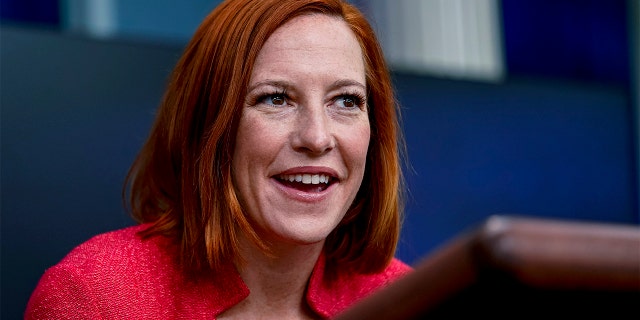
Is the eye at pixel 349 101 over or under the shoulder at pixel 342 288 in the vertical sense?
over

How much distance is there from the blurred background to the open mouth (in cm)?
42

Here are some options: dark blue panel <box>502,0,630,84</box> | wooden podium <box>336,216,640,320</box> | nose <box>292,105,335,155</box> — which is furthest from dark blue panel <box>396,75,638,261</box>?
wooden podium <box>336,216,640,320</box>

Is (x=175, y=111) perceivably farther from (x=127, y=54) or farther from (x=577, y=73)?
(x=577, y=73)

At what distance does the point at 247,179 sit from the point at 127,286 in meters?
0.25

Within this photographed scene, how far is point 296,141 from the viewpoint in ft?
4.64

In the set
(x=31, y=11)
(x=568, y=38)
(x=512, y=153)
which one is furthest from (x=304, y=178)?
(x=568, y=38)

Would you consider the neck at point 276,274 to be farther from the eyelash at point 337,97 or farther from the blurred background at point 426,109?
the blurred background at point 426,109

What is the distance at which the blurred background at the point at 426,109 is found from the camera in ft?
5.83

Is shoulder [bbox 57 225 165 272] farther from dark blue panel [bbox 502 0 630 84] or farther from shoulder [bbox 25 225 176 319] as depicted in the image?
dark blue panel [bbox 502 0 630 84]

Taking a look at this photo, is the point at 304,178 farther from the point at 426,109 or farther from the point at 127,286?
the point at 426,109

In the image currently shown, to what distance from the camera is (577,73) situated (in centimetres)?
294

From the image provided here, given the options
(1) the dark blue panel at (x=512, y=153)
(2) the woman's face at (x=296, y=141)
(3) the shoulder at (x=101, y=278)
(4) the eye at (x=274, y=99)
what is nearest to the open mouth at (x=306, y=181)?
(2) the woman's face at (x=296, y=141)

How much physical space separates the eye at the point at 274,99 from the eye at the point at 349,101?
0.09m

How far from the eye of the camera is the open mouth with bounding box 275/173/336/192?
4.73ft
